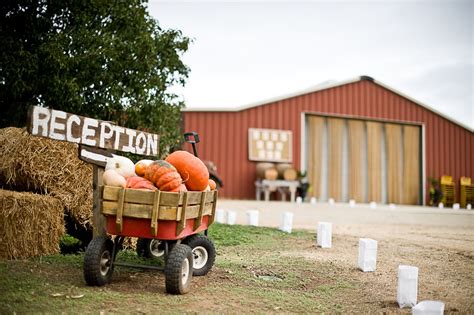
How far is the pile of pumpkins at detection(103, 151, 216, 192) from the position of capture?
4184 mm

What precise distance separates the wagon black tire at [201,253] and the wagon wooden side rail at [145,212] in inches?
21.6

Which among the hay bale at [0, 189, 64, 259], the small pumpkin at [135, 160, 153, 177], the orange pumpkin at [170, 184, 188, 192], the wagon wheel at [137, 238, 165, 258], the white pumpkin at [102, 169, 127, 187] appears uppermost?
the small pumpkin at [135, 160, 153, 177]

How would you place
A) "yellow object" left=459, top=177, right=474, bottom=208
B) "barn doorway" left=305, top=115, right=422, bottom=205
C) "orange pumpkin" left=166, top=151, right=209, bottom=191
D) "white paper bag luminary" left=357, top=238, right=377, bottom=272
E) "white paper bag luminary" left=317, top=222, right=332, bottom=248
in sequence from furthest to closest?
"yellow object" left=459, top=177, right=474, bottom=208 → "barn doorway" left=305, top=115, right=422, bottom=205 → "white paper bag luminary" left=317, top=222, right=332, bottom=248 → "white paper bag luminary" left=357, top=238, right=377, bottom=272 → "orange pumpkin" left=166, top=151, right=209, bottom=191

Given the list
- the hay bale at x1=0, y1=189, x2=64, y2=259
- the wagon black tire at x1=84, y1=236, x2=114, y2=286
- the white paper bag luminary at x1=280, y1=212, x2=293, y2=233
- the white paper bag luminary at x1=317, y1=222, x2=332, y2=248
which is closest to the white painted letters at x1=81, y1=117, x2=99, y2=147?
the wagon black tire at x1=84, y1=236, x2=114, y2=286

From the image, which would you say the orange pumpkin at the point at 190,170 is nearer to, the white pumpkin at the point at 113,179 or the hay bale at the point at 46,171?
the white pumpkin at the point at 113,179

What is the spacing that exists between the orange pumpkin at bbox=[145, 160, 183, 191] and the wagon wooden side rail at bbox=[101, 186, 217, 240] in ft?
0.57

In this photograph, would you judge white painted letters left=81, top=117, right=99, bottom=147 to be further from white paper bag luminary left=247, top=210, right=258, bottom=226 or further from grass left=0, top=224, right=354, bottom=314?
white paper bag luminary left=247, top=210, right=258, bottom=226

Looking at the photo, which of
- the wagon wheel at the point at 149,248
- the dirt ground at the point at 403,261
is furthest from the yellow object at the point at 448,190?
the wagon wheel at the point at 149,248

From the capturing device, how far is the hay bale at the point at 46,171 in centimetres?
540

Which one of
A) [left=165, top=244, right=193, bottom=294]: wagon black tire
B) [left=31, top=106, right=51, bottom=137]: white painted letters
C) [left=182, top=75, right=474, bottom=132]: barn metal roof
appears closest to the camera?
[left=165, top=244, right=193, bottom=294]: wagon black tire

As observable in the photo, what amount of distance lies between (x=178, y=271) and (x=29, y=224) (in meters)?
2.12

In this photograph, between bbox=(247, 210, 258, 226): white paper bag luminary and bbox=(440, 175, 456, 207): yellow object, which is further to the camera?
bbox=(440, 175, 456, 207): yellow object

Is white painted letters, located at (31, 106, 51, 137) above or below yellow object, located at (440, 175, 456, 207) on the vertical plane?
above

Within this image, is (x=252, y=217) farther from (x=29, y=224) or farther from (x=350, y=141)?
(x=350, y=141)
